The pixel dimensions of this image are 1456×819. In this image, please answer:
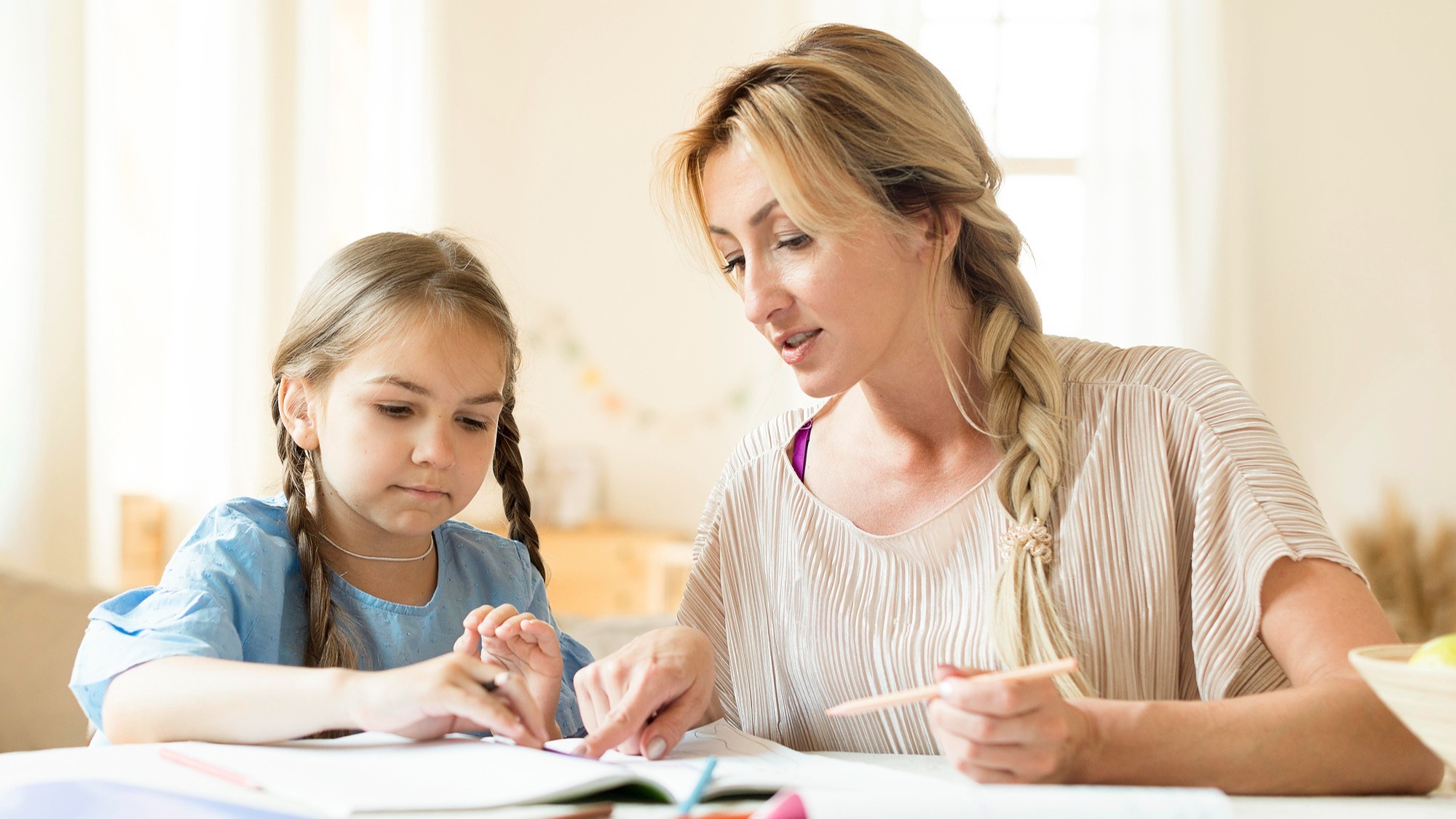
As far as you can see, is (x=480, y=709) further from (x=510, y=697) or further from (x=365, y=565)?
(x=365, y=565)

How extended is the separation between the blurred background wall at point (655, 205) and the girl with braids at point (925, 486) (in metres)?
1.79

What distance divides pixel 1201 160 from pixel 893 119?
9.36ft

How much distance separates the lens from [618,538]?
3.73 meters

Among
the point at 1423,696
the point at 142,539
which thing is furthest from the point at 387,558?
the point at 142,539

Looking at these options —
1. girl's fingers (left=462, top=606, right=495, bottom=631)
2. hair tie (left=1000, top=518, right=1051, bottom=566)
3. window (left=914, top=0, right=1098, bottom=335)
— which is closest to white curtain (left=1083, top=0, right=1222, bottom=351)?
window (left=914, top=0, right=1098, bottom=335)

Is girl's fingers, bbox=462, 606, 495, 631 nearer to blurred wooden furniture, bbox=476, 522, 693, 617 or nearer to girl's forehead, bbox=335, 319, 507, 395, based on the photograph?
girl's forehead, bbox=335, 319, 507, 395

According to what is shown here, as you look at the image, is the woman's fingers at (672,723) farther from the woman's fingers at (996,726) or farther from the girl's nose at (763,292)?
the girl's nose at (763,292)

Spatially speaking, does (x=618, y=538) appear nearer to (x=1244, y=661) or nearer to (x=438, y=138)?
(x=438, y=138)

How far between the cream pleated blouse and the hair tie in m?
0.02

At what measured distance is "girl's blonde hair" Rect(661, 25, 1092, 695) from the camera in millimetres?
1136

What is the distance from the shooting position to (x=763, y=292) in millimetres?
1177

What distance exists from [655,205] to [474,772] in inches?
125

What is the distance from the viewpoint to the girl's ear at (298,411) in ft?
4.24

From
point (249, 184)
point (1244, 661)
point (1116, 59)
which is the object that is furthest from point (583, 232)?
point (1244, 661)
